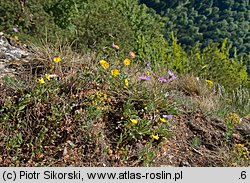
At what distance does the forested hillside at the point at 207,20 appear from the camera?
53.6 metres

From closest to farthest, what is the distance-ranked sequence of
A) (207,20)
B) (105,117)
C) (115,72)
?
(105,117) → (115,72) → (207,20)

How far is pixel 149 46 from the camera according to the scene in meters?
17.6

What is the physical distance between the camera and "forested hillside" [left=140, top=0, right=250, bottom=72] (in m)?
53.6

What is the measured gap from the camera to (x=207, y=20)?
188 ft

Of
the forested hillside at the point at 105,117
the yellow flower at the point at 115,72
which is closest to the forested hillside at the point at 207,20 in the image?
the forested hillside at the point at 105,117

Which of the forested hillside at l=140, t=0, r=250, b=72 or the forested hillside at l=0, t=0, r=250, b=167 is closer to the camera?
the forested hillside at l=0, t=0, r=250, b=167

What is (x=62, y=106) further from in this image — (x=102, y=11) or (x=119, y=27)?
(x=102, y=11)

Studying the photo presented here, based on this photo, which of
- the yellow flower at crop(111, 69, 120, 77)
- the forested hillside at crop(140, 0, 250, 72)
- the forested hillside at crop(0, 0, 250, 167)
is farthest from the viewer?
the forested hillside at crop(140, 0, 250, 72)

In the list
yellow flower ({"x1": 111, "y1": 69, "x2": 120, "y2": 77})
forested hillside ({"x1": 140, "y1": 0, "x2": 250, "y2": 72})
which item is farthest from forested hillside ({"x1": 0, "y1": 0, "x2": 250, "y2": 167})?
forested hillside ({"x1": 140, "y1": 0, "x2": 250, "y2": 72})

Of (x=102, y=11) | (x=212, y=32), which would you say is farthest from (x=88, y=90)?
(x=212, y=32)

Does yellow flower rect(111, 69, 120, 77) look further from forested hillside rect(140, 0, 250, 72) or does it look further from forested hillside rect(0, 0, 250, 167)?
forested hillside rect(140, 0, 250, 72)

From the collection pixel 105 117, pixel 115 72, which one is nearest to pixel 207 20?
pixel 115 72

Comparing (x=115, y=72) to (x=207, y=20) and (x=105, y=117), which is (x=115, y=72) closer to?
(x=105, y=117)

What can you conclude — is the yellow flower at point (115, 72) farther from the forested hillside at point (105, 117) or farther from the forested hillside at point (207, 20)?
the forested hillside at point (207, 20)
